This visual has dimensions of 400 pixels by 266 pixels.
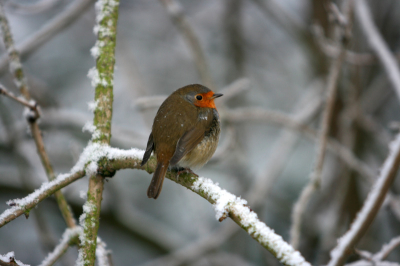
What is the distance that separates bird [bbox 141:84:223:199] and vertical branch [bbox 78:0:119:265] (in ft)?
1.04

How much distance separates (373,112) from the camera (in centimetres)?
568

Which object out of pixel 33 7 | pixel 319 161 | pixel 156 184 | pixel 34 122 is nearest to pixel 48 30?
pixel 33 7

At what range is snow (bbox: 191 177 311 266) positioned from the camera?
1.23 metres

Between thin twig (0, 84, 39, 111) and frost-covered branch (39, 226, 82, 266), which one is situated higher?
thin twig (0, 84, 39, 111)

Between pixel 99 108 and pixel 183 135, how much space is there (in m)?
0.66

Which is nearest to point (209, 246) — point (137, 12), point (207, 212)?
point (207, 212)

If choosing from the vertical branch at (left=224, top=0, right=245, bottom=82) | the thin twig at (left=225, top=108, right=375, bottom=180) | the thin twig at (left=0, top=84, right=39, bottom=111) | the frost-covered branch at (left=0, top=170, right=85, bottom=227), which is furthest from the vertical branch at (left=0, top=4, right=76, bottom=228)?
the vertical branch at (left=224, top=0, right=245, bottom=82)

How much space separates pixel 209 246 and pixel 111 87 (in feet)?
8.93

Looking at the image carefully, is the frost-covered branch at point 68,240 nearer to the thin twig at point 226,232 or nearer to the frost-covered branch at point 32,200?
the frost-covered branch at point 32,200

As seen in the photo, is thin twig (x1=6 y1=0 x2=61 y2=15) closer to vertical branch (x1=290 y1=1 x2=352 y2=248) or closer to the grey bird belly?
the grey bird belly

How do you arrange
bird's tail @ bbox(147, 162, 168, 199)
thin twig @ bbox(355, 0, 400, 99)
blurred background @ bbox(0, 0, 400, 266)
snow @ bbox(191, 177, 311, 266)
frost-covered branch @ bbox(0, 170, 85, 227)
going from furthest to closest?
blurred background @ bbox(0, 0, 400, 266), thin twig @ bbox(355, 0, 400, 99), bird's tail @ bbox(147, 162, 168, 199), frost-covered branch @ bbox(0, 170, 85, 227), snow @ bbox(191, 177, 311, 266)

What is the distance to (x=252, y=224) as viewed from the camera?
1.33 metres

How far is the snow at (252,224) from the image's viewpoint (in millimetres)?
1226

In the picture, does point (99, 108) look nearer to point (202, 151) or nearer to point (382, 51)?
point (202, 151)
